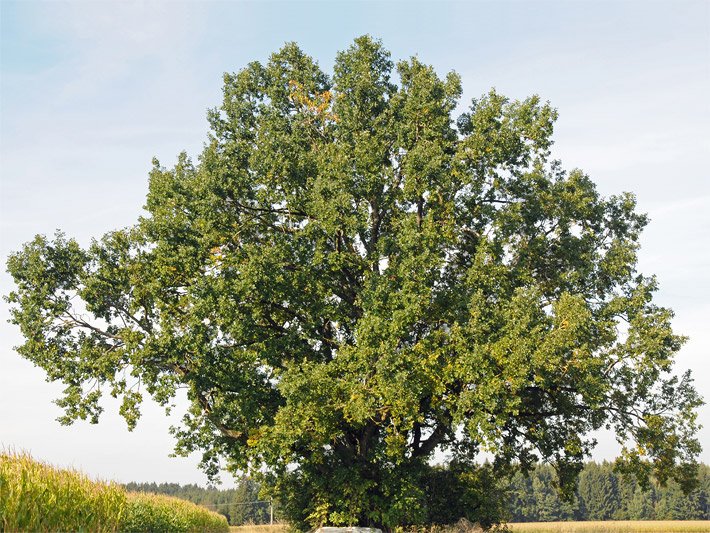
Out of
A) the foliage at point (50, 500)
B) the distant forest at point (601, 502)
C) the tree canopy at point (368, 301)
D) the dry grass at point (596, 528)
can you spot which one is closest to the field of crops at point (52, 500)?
the foliage at point (50, 500)

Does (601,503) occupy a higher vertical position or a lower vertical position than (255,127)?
lower

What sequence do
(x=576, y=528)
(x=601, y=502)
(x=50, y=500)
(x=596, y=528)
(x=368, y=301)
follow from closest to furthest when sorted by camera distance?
1. (x=50, y=500)
2. (x=368, y=301)
3. (x=596, y=528)
4. (x=576, y=528)
5. (x=601, y=502)

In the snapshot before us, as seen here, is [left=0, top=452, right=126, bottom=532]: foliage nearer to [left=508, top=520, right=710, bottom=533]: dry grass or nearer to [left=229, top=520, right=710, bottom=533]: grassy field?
[left=229, top=520, right=710, bottom=533]: grassy field

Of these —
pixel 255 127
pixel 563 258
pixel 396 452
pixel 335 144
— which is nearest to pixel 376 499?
pixel 396 452

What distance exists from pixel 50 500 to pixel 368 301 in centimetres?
1300

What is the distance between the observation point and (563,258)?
2973 centimetres

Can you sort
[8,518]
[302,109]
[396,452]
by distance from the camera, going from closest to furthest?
[8,518] < [396,452] < [302,109]

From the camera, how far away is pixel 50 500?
53.8 feet

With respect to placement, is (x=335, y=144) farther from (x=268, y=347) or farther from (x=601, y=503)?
(x=601, y=503)

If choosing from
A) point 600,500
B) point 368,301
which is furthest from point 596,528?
point 600,500

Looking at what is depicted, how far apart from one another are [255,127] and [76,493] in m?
18.5

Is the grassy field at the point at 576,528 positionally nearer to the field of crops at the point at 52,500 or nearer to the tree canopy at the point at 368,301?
the tree canopy at the point at 368,301

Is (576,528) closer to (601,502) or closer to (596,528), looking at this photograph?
(596,528)

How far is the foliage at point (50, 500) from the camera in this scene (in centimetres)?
1522
